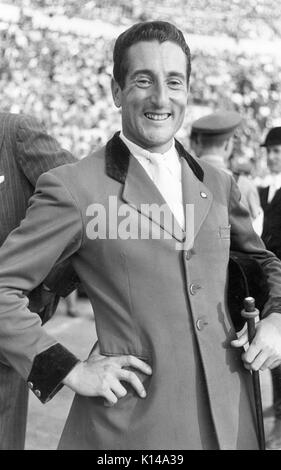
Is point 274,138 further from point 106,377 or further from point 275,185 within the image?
point 106,377

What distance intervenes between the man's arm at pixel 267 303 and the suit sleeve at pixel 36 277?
429 millimetres

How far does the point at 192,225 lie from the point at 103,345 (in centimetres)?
36

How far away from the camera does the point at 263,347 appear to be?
160 cm

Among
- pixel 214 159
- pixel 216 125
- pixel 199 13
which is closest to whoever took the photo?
pixel 214 159

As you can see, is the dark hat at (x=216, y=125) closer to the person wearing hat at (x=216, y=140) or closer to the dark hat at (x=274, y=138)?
the person wearing hat at (x=216, y=140)

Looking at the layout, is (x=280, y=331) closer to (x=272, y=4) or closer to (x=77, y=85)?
(x=77, y=85)

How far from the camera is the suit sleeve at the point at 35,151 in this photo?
1951 mm

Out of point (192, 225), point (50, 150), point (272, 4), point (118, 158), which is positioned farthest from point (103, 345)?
point (272, 4)

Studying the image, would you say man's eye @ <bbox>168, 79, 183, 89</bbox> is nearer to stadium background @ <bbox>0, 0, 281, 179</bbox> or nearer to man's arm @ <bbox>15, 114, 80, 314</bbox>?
man's arm @ <bbox>15, 114, 80, 314</bbox>

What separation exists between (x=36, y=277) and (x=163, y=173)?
41 centimetres

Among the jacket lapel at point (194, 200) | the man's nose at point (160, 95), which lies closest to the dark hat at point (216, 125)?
the jacket lapel at point (194, 200)

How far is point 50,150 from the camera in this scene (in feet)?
6.47

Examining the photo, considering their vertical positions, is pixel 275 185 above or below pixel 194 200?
below

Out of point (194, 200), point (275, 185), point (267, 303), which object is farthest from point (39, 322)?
point (275, 185)
